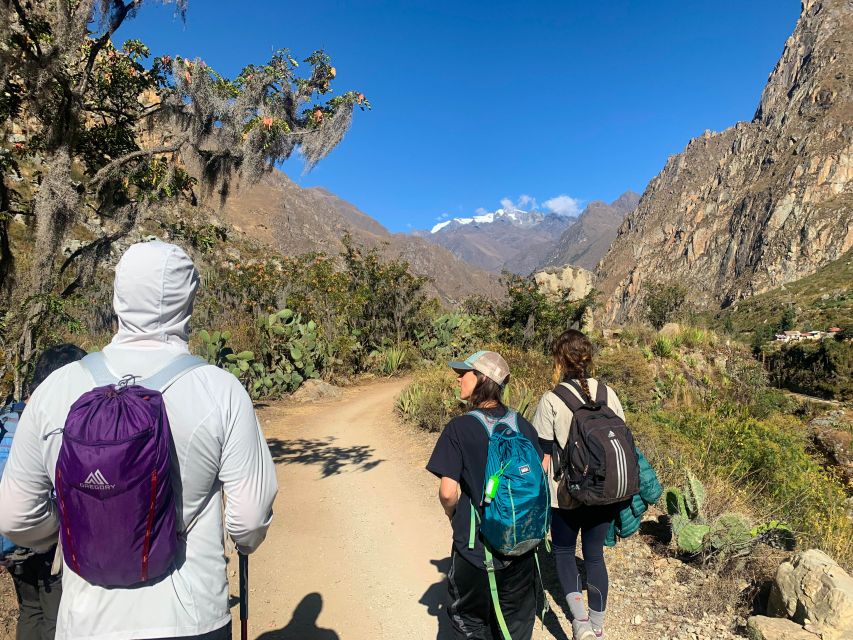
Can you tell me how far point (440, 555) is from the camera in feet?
15.1

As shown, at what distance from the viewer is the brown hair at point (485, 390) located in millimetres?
2632

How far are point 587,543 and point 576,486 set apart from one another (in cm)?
48

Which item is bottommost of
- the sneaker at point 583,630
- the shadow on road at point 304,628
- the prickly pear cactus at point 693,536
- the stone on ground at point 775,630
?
the shadow on road at point 304,628

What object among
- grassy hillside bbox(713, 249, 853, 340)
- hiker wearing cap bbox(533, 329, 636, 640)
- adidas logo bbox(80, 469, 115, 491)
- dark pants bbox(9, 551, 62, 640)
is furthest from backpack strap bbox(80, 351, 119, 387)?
grassy hillside bbox(713, 249, 853, 340)

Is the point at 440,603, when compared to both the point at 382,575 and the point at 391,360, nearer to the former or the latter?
the point at 382,575

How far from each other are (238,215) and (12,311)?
113208 mm

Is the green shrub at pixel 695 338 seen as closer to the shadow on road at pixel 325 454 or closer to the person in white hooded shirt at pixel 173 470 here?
the shadow on road at pixel 325 454

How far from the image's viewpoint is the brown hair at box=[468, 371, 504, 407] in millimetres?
2632

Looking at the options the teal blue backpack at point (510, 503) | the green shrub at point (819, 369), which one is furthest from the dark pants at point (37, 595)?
the green shrub at point (819, 369)

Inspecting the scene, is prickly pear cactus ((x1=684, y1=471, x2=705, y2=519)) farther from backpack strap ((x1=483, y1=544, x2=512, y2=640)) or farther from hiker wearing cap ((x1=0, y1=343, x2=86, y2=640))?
hiker wearing cap ((x1=0, y1=343, x2=86, y2=640))

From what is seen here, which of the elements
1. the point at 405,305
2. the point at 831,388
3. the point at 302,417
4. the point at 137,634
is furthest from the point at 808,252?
the point at 137,634

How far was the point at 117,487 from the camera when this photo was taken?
1333mm

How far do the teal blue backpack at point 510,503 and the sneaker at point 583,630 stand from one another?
953 mm

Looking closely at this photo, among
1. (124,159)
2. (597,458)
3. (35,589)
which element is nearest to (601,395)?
(597,458)
